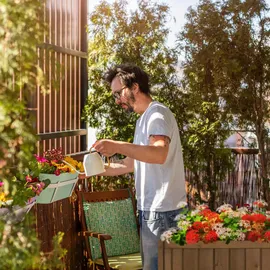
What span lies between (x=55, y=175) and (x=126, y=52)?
305 cm

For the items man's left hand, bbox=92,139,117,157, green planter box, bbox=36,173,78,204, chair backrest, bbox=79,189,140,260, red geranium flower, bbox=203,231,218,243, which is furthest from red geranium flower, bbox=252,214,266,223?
chair backrest, bbox=79,189,140,260

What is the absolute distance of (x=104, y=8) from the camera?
548 centimetres

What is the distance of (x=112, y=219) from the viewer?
14.0 ft

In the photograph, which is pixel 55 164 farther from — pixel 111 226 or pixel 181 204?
pixel 111 226

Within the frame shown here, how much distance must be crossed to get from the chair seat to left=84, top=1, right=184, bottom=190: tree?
1349 mm

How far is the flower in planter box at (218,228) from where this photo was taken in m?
2.60

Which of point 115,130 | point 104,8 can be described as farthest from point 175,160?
point 104,8

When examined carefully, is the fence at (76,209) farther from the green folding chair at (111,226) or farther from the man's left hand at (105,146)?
the man's left hand at (105,146)

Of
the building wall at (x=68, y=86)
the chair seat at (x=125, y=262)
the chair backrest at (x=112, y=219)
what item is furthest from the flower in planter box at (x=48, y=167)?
the building wall at (x=68, y=86)

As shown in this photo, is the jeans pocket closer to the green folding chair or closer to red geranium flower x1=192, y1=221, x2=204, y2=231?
red geranium flower x1=192, y1=221, x2=204, y2=231

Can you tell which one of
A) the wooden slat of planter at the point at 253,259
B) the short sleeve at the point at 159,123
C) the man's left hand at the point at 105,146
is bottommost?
the wooden slat of planter at the point at 253,259

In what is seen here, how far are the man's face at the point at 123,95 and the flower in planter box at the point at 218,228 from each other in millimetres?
554

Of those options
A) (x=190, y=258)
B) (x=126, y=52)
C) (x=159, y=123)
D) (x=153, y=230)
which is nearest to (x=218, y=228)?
(x=190, y=258)

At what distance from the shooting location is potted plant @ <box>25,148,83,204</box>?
250 centimetres
